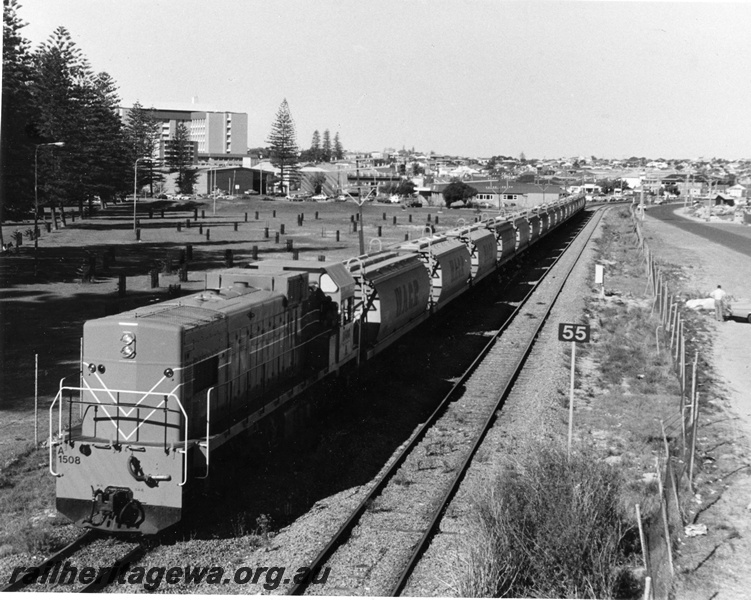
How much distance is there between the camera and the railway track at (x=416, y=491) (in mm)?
11602

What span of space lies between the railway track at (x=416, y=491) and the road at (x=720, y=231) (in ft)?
169

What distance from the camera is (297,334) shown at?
17.4 m

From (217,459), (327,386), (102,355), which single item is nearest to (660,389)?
(327,386)

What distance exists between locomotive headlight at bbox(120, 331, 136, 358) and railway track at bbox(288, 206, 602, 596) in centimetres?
420

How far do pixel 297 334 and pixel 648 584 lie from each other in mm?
9878

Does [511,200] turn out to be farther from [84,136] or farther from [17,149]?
[17,149]

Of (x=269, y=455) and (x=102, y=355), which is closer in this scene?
(x=102, y=355)

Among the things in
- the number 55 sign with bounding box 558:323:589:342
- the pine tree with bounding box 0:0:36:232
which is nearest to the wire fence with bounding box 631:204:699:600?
the number 55 sign with bounding box 558:323:589:342

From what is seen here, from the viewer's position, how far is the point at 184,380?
42.6 feet

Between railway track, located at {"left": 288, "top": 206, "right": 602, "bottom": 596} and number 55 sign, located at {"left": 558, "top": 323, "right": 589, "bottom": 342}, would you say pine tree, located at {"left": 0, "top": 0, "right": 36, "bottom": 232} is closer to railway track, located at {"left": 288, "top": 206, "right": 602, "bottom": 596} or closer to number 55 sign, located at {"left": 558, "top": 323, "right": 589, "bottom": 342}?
railway track, located at {"left": 288, "top": 206, "right": 602, "bottom": 596}

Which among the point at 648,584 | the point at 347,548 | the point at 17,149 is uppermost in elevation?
the point at 17,149

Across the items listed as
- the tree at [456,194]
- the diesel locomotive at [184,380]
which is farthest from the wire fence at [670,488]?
the tree at [456,194]

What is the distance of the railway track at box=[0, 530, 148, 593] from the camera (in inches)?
430

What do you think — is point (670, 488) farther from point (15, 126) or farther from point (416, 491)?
point (15, 126)
